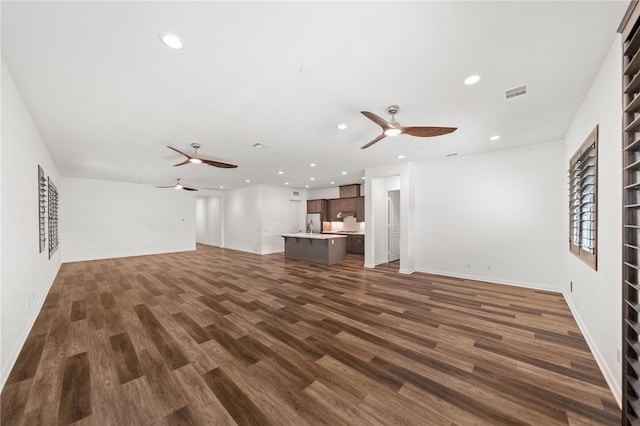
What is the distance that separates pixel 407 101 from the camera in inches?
110

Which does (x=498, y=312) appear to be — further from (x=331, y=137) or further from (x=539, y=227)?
(x=331, y=137)

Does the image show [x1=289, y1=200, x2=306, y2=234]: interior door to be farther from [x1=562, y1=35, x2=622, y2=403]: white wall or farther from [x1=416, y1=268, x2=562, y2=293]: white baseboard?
[x1=562, y1=35, x2=622, y2=403]: white wall

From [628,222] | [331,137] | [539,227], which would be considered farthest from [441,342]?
[539,227]

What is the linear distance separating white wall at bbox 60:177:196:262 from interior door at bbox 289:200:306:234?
172 inches

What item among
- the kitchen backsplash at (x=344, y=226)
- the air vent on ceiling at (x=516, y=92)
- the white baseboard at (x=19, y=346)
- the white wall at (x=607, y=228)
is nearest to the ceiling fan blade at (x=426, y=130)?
the air vent on ceiling at (x=516, y=92)

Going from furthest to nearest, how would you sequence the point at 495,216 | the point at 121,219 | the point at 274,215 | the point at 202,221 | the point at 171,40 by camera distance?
the point at 202,221, the point at 274,215, the point at 121,219, the point at 495,216, the point at 171,40

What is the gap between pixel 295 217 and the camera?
11.0m

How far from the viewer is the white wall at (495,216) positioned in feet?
Result: 14.6

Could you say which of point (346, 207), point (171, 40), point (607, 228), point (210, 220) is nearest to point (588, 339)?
point (607, 228)

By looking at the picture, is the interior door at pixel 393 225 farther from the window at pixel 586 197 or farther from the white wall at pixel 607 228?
the white wall at pixel 607 228

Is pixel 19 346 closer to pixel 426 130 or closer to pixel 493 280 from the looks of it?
pixel 426 130

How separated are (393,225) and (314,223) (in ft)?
13.1

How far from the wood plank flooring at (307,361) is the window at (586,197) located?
1.05m

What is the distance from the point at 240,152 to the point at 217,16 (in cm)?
349
